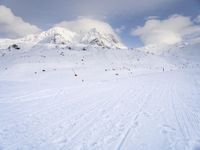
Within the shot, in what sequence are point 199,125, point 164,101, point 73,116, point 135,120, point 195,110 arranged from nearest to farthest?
point 199,125, point 135,120, point 73,116, point 195,110, point 164,101

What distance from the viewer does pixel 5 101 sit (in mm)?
9484

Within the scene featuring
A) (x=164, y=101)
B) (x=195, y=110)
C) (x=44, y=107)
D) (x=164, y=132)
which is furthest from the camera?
(x=164, y=101)

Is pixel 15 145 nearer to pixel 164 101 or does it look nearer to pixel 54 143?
pixel 54 143

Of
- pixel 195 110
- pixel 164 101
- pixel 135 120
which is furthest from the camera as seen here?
pixel 164 101

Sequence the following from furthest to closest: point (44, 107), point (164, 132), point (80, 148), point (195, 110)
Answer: point (44, 107)
point (195, 110)
point (164, 132)
point (80, 148)

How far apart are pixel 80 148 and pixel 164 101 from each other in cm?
580

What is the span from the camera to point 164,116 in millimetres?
6965

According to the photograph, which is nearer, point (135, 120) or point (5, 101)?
point (135, 120)

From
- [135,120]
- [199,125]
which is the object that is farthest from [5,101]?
[199,125]

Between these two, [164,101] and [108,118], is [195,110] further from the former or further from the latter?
[108,118]

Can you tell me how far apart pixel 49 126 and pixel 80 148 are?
178 cm

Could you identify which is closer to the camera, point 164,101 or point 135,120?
point 135,120

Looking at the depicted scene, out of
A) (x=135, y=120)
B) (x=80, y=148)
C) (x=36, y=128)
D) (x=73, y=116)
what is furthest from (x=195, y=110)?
(x=36, y=128)

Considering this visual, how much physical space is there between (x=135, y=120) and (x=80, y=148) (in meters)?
2.54
